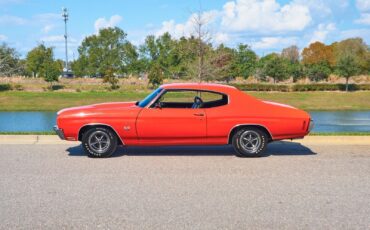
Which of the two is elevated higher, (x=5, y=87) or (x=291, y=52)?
(x=291, y=52)

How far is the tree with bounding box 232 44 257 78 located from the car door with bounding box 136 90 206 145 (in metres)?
45.1

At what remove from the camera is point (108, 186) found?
20.8ft

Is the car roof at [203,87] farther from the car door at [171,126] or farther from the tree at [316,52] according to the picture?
the tree at [316,52]

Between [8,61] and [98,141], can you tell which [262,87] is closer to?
[8,61]

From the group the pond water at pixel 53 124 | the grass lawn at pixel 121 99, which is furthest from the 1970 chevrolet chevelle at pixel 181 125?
the grass lawn at pixel 121 99

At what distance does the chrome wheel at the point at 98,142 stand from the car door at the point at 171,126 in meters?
0.60

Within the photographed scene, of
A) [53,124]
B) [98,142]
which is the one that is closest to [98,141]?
[98,142]

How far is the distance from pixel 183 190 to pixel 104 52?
54.9 metres

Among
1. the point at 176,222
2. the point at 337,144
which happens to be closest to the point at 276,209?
the point at 176,222

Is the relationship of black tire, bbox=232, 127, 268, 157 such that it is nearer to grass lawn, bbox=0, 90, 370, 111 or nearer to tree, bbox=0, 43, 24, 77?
grass lawn, bbox=0, 90, 370, 111

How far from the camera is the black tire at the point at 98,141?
841 centimetres

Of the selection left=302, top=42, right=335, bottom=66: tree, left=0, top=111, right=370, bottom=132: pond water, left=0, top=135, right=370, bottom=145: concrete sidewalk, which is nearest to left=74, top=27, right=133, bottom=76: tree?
left=0, top=111, right=370, bottom=132: pond water

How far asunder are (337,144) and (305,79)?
47.3m

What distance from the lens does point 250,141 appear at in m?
8.56
